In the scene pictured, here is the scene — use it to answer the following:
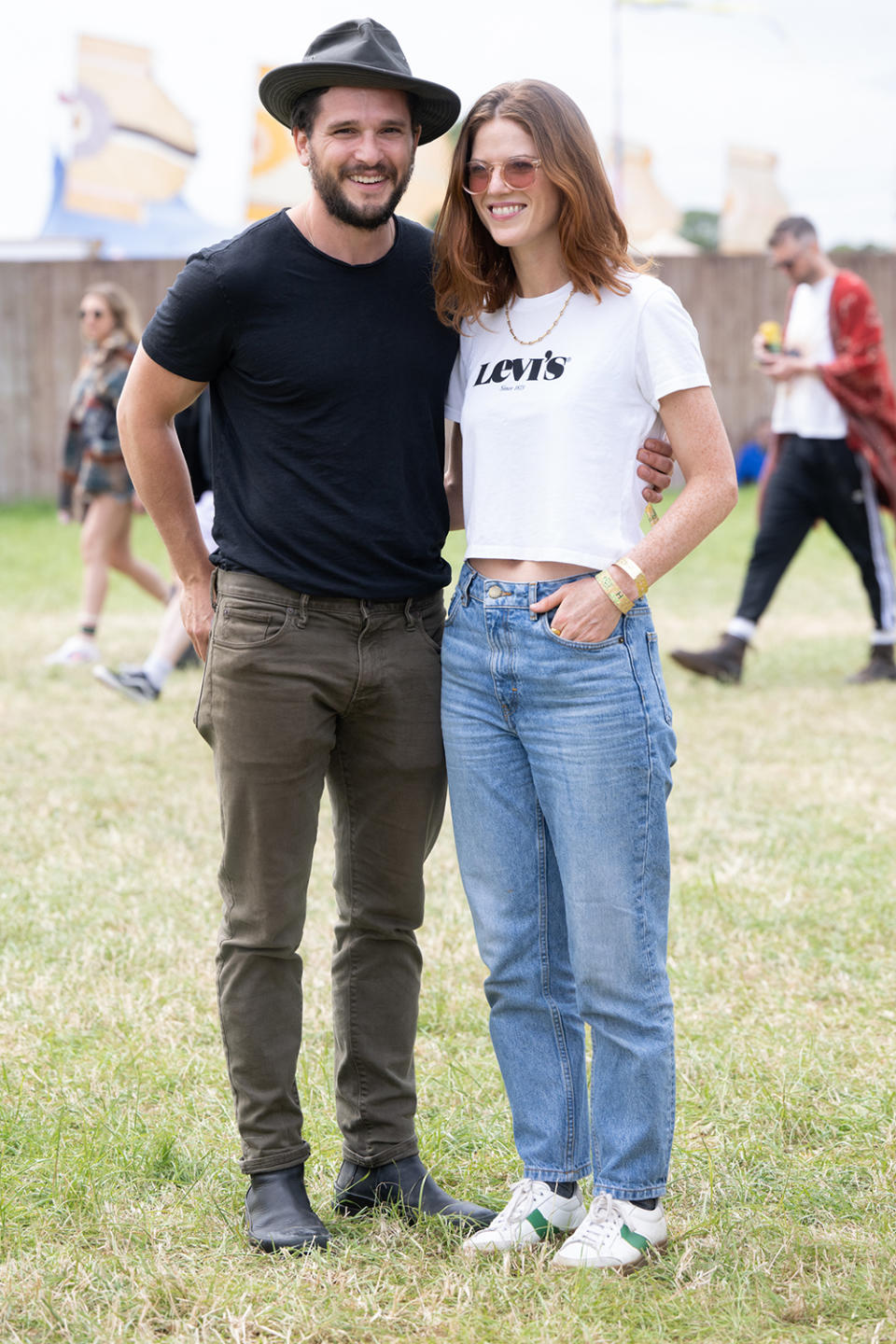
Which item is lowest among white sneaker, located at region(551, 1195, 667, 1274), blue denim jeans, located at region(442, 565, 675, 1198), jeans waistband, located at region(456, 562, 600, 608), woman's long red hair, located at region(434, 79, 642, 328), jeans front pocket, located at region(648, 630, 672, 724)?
white sneaker, located at region(551, 1195, 667, 1274)

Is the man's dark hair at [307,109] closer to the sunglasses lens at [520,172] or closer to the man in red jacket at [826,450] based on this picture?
the sunglasses lens at [520,172]

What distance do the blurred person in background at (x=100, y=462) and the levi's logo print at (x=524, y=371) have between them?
20.4 feet

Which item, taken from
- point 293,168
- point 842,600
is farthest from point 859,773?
point 293,168

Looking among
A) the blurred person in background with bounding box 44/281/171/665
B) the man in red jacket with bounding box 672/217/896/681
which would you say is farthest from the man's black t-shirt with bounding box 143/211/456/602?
the blurred person in background with bounding box 44/281/171/665

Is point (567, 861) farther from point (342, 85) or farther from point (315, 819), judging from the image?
point (342, 85)

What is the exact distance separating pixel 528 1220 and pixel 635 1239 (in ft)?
0.66

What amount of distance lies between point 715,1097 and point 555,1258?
78 centimetres

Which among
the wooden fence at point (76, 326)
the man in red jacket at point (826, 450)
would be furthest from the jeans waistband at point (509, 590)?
the wooden fence at point (76, 326)

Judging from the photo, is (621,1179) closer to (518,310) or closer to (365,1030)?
(365,1030)

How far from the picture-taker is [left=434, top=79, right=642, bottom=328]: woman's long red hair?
244 centimetres

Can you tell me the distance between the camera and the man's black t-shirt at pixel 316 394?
2.52 metres

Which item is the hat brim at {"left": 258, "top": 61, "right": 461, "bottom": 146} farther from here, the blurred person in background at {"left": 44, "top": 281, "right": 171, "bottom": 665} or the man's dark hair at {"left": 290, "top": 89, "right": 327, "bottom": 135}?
the blurred person in background at {"left": 44, "top": 281, "right": 171, "bottom": 665}

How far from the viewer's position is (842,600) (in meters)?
11.0

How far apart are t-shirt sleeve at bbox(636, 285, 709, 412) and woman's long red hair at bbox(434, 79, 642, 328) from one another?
0.07 meters
